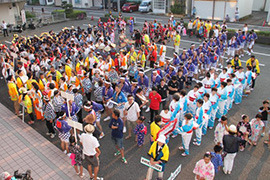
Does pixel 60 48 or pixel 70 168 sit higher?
pixel 60 48

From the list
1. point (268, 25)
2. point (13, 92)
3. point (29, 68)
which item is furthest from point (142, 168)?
point (268, 25)

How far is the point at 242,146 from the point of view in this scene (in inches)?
301

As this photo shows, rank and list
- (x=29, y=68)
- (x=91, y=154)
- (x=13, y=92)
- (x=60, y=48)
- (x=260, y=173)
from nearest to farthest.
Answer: (x=91, y=154) < (x=260, y=173) < (x=13, y=92) < (x=29, y=68) < (x=60, y=48)

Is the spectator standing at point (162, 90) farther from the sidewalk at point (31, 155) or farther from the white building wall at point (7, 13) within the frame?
the white building wall at point (7, 13)

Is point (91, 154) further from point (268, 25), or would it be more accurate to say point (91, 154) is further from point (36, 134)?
point (268, 25)

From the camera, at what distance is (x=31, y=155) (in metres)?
7.78

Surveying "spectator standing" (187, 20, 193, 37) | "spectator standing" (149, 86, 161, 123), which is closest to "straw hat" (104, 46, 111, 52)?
"spectator standing" (149, 86, 161, 123)

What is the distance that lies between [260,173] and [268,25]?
23.1 meters

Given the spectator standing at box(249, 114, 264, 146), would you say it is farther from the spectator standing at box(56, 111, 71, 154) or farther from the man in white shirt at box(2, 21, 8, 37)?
the man in white shirt at box(2, 21, 8, 37)

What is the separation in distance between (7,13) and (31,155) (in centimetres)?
2456

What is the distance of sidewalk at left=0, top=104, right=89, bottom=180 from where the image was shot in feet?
23.1

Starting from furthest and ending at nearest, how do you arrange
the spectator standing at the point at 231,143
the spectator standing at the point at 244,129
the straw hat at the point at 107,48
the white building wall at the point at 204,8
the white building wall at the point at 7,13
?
the white building wall at the point at 204,8 → the white building wall at the point at 7,13 → the straw hat at the point at 107,48 → the spectator standing at the point at 244,129 → the spectator standing at the point at 231,143

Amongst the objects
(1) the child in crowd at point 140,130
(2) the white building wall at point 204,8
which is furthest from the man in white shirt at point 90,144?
(2) the white building wall at point 204,8

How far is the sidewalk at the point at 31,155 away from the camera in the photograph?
7028 millimetres
